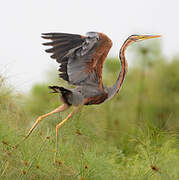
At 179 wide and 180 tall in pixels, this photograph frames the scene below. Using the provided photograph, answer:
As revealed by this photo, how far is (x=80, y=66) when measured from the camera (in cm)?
251

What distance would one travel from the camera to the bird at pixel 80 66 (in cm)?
243

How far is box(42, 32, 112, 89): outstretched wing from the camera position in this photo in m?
2.42

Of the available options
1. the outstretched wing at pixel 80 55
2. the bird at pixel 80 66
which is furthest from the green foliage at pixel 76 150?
the outstretched wing at pixel 80 55

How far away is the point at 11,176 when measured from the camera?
8.55ft

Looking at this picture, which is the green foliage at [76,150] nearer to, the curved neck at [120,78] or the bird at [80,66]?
the bird at [80,66]

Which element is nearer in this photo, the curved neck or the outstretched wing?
the outstretched wing

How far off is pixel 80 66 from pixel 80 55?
83 millimetres

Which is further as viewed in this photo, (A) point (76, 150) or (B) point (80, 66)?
(A) point (76, 150)

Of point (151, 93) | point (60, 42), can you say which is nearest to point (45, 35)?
point (60, 42)

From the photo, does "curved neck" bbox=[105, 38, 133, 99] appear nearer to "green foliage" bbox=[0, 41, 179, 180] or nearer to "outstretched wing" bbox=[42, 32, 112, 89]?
"outstretched wing" bbox=[42, 32, 112, 89]

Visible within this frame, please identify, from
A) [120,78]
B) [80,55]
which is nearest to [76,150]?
[120,78]

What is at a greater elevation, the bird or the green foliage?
the bird

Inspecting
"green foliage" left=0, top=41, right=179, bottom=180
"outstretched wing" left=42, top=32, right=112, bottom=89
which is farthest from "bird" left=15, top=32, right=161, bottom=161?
"green foliage" left=0, top=41, right=179, bottom=180

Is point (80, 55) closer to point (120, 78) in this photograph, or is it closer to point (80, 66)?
point (80, 66)
